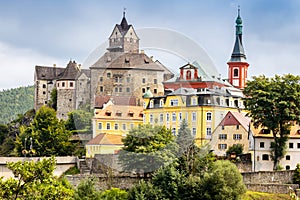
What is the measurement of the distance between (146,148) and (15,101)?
11636 centimetres

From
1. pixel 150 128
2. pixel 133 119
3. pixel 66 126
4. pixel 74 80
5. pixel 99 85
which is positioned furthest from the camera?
pixel 74 80

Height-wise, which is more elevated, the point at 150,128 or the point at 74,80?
the point at 74,80

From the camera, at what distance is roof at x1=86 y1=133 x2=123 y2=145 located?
1946 inches

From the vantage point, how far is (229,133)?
1960 inches

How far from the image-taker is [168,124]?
1858 inches

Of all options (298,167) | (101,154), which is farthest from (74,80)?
(298,167)

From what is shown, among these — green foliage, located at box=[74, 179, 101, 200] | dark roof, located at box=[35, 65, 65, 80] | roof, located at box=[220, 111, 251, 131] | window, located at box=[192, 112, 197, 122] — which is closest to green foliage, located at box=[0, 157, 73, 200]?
green foliage, located at box=[74, 179, 101, 200]

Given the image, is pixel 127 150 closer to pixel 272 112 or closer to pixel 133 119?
pixel 133 119

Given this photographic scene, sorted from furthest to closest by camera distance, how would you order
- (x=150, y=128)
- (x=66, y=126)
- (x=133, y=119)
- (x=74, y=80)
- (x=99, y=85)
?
1. (x=74, y=80)
2. (x=66, y=126)
3. (x=99, y=85)
4. (x=150, y=128)
5. (x=133, y=119)

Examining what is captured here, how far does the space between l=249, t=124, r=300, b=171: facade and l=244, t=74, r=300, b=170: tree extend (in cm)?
42

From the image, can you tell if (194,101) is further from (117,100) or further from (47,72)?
(47,72)

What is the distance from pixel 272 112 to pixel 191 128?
17.4 ft

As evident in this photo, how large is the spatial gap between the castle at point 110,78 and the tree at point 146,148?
8.03 feet

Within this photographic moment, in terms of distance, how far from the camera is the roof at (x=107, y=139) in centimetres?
4943
